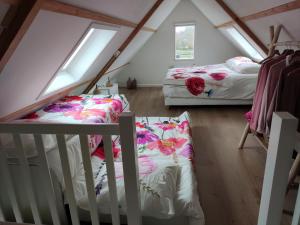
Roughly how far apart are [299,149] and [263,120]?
1096 millimetres

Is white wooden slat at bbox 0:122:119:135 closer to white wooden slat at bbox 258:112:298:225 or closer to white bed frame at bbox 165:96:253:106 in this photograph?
white wooden slat at bbox 258:112:298:225

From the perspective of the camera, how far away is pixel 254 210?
1.77 m

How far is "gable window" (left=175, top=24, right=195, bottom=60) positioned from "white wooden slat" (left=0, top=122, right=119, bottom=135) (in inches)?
206

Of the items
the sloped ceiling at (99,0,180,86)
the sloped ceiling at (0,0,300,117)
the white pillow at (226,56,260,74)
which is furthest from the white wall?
the sloped ceiling at (0,0,300,117)

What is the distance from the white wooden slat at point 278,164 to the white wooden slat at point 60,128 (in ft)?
2.14

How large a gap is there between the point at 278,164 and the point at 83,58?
8.17 feet

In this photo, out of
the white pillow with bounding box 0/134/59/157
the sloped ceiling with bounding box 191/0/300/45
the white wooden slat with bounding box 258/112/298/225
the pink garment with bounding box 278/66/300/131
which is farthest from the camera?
the sloped ceiling with bounding box 191/0/300/45

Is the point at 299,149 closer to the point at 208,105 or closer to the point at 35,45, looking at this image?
the point at 35,45

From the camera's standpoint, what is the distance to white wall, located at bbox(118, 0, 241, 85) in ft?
18.1

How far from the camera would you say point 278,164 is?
895mm

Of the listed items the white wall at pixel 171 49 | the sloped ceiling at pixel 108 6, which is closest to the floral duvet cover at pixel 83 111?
the sloped ceiling at pixel 108 6

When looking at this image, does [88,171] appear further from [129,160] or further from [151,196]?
[151,196]

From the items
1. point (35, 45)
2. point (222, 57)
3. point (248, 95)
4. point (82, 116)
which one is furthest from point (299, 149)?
point (222, 57)

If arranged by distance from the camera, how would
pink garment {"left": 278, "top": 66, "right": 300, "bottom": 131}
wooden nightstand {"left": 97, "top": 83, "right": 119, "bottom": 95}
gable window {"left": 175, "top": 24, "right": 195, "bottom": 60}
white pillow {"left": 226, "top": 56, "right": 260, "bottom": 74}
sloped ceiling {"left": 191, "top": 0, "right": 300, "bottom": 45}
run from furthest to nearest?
gable window {"left": 175, "top": 24, "right": 195, "bottom": 60} → white pillow {"left": 226, "top": 56, "right": 260, "bottom": 74} → wooden nightstand {"left": 97, "top": 83, "right": 119, "bottom": 95} → sloped ceiling {"left": 191, "top": 0, "right": 300, "bottom": 45} → pink garment {"left": 278, "top": 66, "right": 300, "bottom": 131}
